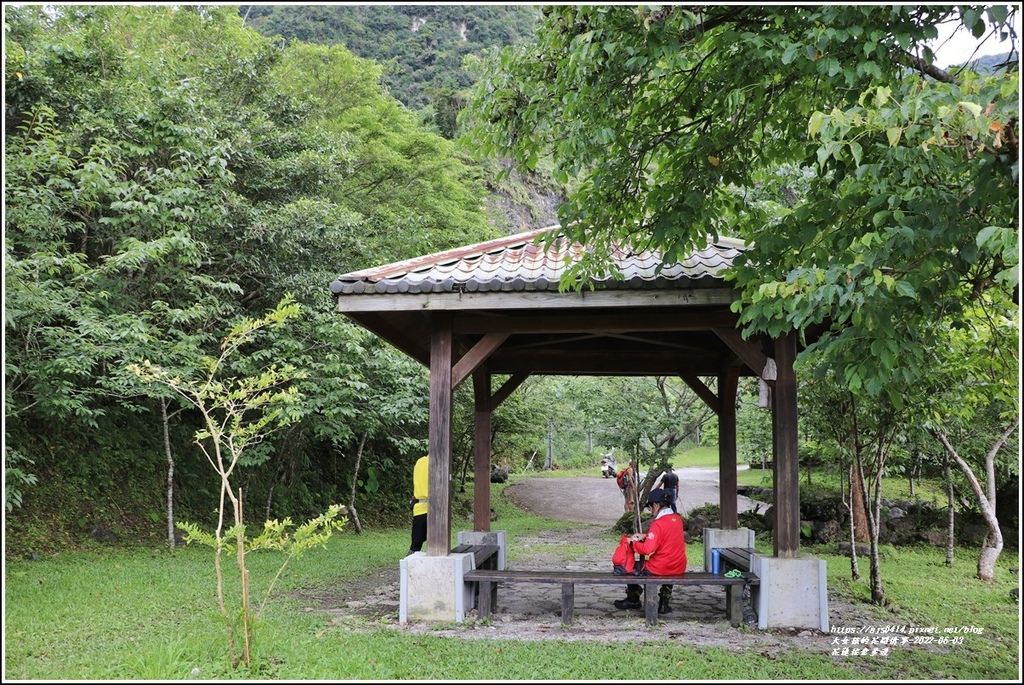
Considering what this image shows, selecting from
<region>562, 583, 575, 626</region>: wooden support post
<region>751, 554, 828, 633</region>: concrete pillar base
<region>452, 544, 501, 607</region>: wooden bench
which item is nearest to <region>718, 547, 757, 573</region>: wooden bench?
<region>751, 554, 828, 633</region>: concrete pillar base

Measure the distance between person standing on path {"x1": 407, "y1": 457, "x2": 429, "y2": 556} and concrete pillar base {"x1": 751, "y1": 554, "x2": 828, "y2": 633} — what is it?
3.30m

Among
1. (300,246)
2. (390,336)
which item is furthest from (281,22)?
(390,336)

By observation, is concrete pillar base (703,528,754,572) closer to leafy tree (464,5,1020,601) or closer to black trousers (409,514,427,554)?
black trousers (409,514,427,554)

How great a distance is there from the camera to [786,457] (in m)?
6.23

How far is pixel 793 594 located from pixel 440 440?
10.1ft

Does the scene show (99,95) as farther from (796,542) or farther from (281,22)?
(281,22)

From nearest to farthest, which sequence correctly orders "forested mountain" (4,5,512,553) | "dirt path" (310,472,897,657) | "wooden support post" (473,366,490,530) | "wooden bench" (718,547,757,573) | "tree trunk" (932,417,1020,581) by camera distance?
"dirt path" (310,472,897,657), "wooden bench" (718,547,757,573), "tree trunk" (932,417,1020,581), "forested mountain" (4,5,512,553), "wooden support post" (473,366,490,530)

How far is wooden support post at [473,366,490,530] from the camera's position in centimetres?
909

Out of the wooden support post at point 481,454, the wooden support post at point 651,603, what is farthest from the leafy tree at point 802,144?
the wooden support post at point 481,454

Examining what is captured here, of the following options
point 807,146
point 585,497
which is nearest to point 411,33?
point 585,497

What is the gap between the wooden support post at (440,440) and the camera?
6430 millimetres

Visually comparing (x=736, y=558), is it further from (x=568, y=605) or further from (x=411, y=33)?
(x=411, y=33)

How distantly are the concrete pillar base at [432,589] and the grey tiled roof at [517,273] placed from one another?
2218 millimetres

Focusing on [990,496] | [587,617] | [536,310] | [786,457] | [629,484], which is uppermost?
[536,310]
